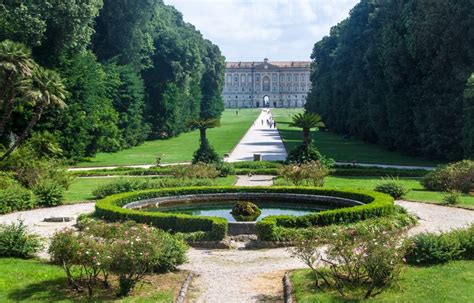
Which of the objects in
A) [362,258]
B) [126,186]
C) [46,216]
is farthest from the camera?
[126,186]

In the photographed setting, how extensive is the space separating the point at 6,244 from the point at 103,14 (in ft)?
109

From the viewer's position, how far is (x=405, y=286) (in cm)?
1043

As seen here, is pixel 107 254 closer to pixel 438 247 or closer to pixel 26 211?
pixel 438 247

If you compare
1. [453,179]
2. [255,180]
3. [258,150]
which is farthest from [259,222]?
[258,150]

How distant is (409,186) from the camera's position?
84.3 ft

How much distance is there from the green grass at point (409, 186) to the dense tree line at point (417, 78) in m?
6.10

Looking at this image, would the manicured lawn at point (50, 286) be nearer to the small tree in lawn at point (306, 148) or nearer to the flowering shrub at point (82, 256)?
the flowering shrub at point (82, 256)

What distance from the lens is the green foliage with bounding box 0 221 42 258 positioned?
43.1ft

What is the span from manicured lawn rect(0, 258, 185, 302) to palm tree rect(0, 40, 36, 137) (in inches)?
592

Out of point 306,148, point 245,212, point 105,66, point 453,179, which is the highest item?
point 105,66

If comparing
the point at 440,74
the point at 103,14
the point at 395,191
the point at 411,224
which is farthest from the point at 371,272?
the point at 103,14

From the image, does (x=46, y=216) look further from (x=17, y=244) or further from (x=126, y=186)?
(x=17, y=244)

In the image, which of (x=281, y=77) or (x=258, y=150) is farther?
(x=281, y=77)

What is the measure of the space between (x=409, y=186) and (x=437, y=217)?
25.6 feet
